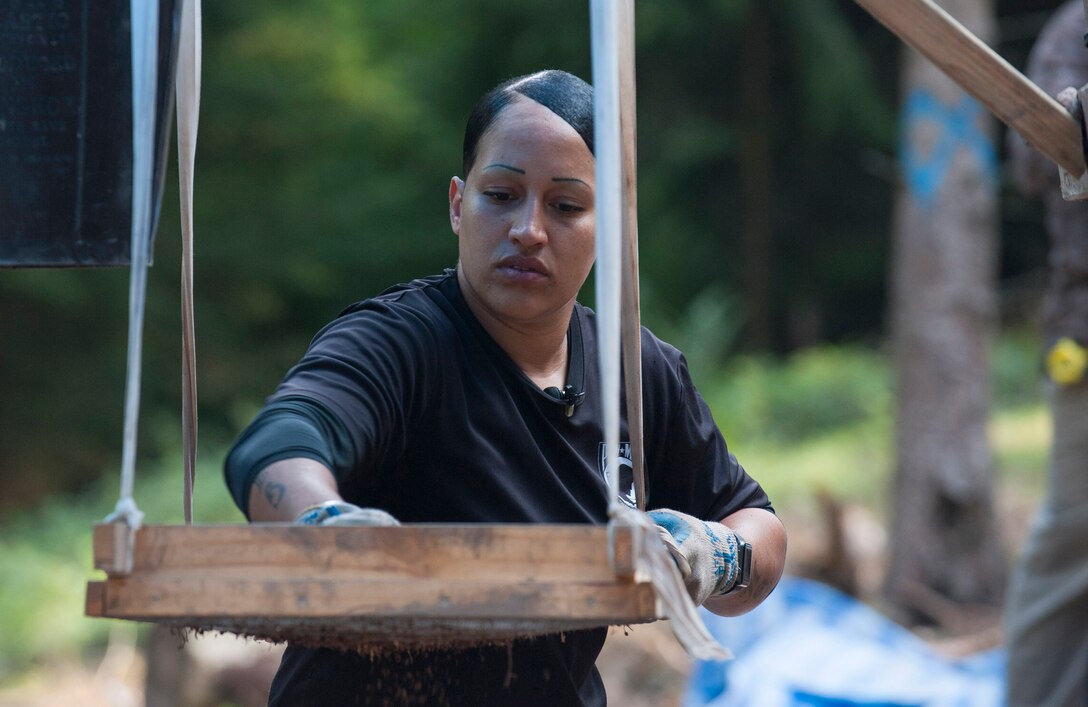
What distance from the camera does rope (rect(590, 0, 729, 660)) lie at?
4.85 feet

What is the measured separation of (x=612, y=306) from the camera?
1503mm

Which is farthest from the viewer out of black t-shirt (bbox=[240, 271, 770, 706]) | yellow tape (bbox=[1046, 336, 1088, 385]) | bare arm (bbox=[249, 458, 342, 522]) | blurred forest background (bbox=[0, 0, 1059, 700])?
blurred forest background (bbox=[0, 0, 1059, 700])

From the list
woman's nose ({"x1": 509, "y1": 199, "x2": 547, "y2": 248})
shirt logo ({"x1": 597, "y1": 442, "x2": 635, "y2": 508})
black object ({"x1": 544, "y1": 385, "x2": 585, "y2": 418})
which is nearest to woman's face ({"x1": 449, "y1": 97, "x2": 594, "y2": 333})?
woman's nose ({"x1": 509, "y1": 199, "x2": 547, "y2": 248})

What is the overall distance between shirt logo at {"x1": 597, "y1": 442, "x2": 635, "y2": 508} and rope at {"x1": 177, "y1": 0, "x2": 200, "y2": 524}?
63 centimetres

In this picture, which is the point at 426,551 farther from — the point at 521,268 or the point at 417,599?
the point at 521,268

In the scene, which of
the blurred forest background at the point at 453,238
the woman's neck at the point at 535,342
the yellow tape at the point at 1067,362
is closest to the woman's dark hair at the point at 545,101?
the woman's neck at the point at 535,342

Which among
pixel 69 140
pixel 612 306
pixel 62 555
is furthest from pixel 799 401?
pixel 612 306

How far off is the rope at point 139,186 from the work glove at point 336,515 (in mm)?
207

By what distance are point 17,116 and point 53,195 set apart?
145 millimetres

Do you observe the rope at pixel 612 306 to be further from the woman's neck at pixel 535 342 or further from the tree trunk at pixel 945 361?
the tree trunk at pixel 945 361

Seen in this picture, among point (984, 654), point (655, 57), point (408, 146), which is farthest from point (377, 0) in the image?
point (984, 654)

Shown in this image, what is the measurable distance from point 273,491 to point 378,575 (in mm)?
196

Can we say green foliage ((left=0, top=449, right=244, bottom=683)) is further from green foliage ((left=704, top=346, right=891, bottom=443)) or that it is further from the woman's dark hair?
the woman's dark hair

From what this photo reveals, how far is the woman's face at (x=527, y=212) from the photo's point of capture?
6.18 feet
